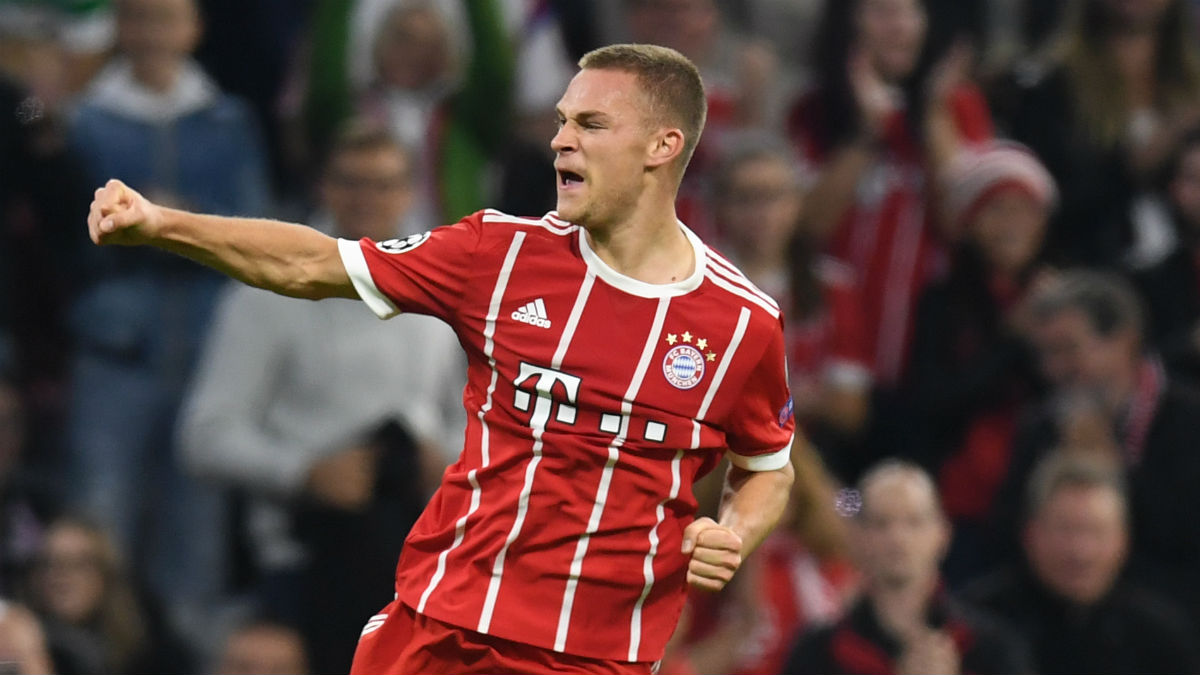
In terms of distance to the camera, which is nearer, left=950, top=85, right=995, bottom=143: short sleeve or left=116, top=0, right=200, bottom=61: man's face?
left=116, top=0, right=200, bottom=61: man's face

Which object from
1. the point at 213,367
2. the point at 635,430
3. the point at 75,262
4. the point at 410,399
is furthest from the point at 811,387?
the point at 635,430

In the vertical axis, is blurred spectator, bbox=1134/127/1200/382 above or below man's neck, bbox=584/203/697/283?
below

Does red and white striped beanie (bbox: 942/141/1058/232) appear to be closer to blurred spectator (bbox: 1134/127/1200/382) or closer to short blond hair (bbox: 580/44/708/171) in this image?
blurred spectator (bbox: 1134/127/1200/382)

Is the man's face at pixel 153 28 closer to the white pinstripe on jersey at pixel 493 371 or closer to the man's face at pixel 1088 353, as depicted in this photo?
the man's face at pixel 1088 353

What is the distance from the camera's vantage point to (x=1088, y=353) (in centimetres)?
724

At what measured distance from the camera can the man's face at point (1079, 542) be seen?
6.73m

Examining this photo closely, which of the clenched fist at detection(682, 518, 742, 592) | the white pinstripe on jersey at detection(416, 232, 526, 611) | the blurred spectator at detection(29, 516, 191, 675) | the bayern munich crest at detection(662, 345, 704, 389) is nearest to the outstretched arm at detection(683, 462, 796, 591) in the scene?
the clenched fist at detection(682, 518, 742, 592)

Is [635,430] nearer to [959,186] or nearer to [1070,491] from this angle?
[1070,491]

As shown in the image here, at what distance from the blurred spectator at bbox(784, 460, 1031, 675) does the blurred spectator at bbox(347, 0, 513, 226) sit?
2.10m

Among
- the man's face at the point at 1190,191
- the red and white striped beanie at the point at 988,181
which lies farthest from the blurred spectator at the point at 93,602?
the man's face at the point at 1190,191

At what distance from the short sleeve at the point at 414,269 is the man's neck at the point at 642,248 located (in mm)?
255

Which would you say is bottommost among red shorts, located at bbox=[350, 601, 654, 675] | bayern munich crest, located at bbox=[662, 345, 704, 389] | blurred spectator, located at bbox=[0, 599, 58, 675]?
blurred spectator, located at bbox=[0, 599, 58, 675]

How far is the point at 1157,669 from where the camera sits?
6656mm

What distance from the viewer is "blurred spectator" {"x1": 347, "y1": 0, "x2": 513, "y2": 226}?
7.61 meters
